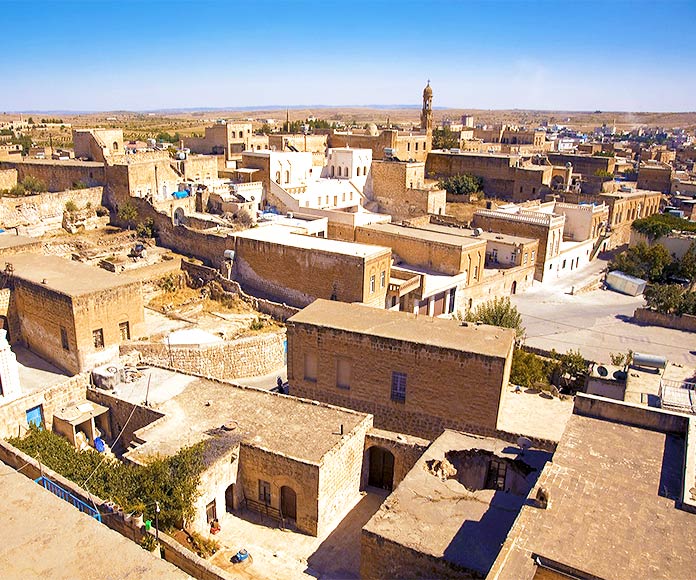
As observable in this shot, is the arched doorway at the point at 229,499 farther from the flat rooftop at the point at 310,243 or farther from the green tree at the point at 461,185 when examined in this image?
the green tree at the point at 461,185

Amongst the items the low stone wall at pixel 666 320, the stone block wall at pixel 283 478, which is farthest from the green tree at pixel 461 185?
the stone block wall at pixel 283 478

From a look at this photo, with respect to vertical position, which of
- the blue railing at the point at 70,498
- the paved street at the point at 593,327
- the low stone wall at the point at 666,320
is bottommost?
the paved street at the point at 593,327

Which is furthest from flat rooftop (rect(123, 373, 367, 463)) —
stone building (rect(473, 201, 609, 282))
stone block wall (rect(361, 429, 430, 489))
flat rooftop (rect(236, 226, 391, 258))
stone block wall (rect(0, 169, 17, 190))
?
stone block wall (rect(0, 169, 17, 190))

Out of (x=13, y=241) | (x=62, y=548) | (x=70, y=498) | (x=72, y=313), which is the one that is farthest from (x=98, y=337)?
(x=62, y=548)

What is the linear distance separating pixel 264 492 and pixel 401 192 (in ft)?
101

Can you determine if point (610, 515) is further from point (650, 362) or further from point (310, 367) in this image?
point (650, 362)

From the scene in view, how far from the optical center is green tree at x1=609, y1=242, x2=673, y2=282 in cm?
3319

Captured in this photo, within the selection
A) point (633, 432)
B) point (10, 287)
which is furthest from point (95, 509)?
point (10, 287)

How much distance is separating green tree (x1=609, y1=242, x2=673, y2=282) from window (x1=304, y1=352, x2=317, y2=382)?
2457 cm

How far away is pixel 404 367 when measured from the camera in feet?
50.7

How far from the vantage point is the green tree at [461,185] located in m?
47.0

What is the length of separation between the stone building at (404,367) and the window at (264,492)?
370 cm

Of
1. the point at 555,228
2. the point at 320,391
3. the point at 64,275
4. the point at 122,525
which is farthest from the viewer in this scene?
the point at 555,228

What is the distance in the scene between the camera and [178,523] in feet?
38.3
